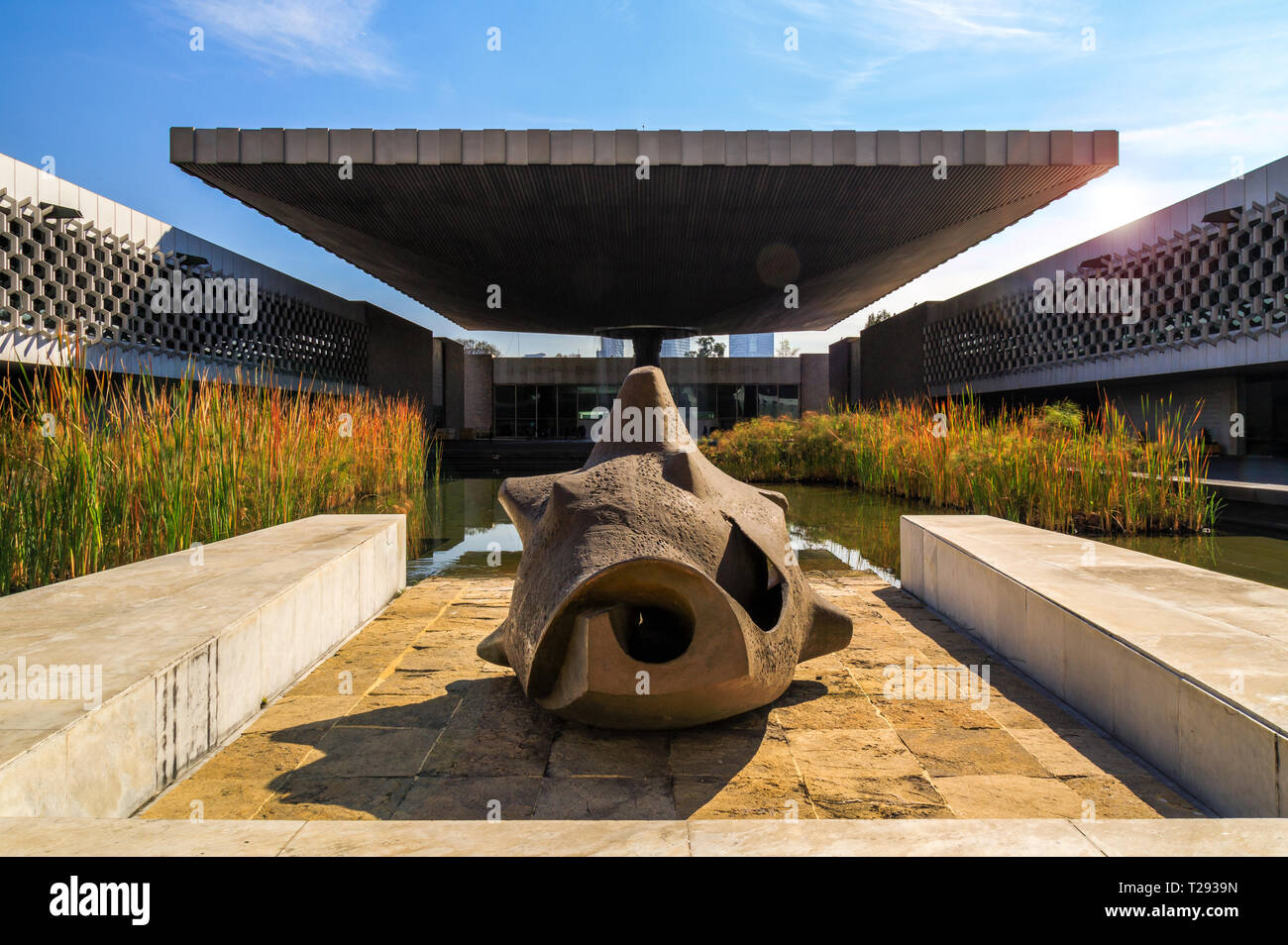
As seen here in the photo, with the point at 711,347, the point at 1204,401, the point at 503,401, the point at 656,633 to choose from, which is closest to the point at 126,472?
the point at 656,633

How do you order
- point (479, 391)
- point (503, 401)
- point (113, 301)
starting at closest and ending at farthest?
point (113, 301) → point (479, 391) → point (503, 401)

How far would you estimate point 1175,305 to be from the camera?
53.5 ft

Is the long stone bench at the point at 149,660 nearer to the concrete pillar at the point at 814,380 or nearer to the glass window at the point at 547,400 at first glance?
the glass window at the point at 547,400

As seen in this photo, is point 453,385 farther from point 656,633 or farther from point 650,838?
point 650,838

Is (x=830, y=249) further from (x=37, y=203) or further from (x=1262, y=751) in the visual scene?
(x=1262, y=751)

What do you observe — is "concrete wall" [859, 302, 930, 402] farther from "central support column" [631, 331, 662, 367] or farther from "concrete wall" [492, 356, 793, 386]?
"central support column" [631, 331, 662, 367]

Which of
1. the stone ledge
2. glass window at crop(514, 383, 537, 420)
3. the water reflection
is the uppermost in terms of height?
glass window at crop(514, 383, 537, 420)

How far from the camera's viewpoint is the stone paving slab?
218cm

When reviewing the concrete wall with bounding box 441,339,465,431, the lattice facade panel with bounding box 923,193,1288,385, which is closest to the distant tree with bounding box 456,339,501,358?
the concrete wall with bounding box 441,339,465,431

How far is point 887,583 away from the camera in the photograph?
5.56 metres

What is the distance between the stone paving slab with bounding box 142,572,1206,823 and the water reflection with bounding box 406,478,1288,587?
2.67 m

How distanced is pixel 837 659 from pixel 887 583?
208cm

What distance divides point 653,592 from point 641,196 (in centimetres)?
1479
